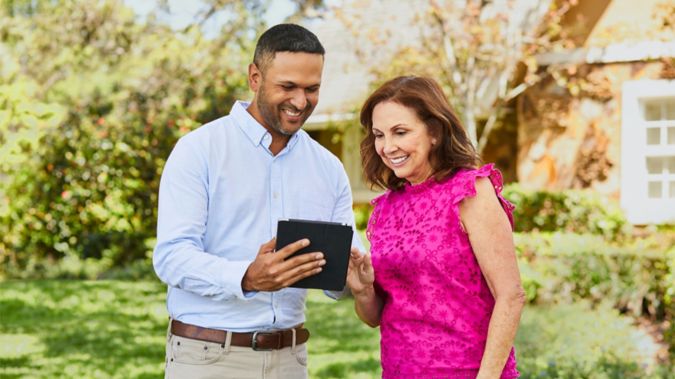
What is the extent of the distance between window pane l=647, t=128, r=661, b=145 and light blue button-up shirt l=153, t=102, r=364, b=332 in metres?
10.0

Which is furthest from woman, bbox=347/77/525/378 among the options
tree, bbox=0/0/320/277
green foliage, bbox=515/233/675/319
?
tree, bbox=0/0/320/277

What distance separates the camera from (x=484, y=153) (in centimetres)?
1444

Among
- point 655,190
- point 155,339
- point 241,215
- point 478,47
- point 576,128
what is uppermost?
point 478,47

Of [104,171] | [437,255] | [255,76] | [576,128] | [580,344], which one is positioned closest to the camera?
[437,255]

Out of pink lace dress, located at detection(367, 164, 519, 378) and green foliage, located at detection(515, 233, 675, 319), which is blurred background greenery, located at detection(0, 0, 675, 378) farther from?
pink lace dress, located at detection(367, 164, 519, 378)

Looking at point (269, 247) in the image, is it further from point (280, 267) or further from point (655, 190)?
point (655, 190)

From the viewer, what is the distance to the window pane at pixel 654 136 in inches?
503

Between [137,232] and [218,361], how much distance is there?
1141cm

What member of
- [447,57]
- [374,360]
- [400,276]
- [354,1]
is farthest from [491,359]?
A: [354,1]

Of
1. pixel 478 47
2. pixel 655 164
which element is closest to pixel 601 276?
pixel 655 164

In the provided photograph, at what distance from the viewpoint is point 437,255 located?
3230mm

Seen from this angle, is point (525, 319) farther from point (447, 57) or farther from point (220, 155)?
point (220, 155)

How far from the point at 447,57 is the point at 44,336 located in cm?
636

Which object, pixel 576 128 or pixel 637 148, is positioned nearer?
pixel 637 148
